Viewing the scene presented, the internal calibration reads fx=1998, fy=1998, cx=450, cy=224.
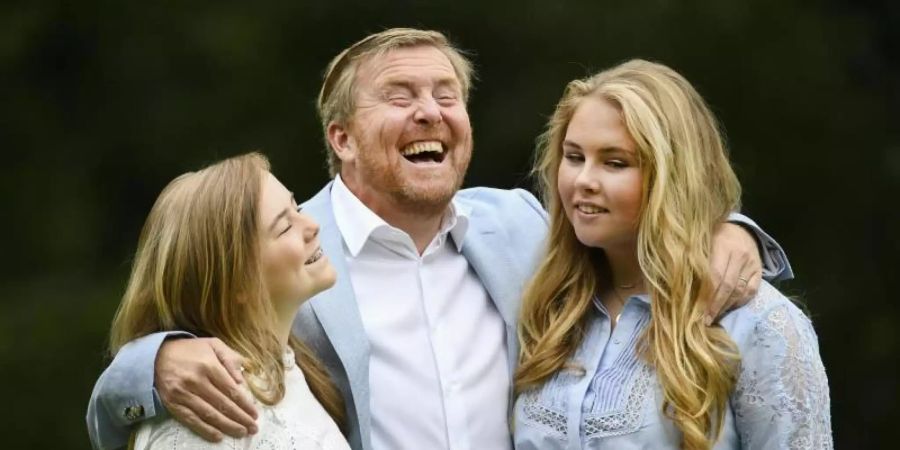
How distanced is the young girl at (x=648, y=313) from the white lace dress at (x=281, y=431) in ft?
1.78

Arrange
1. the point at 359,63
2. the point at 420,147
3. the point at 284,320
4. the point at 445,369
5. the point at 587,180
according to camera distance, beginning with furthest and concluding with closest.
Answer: the point at 359,63 → the point at 420,147 → the point at 445,369 → the point at 587,180 → the point at 284,320

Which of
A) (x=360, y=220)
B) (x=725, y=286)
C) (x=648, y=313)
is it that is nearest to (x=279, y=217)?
(x=360, y=220)

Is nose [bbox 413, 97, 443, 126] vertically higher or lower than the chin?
higher

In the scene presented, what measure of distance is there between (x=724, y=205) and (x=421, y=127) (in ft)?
2.57

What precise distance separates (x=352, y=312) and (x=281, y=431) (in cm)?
60

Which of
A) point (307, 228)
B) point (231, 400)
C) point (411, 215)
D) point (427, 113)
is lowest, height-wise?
point (231, 400)

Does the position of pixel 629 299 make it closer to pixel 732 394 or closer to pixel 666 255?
pixel 666 255

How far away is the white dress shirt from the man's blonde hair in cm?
25

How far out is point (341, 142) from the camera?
4.82 metres

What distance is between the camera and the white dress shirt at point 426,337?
4398 millimetres

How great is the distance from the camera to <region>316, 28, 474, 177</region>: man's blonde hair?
4734 millimetres

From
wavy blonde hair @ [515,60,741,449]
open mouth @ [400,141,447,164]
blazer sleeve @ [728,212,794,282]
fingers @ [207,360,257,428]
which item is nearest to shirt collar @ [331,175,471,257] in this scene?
open mouth @ [400,141,447,164]

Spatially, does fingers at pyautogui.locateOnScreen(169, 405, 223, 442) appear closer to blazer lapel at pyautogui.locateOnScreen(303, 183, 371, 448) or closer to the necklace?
blazer lapel at pyautogui.locateOnScreen(303, 183, 371, 448)

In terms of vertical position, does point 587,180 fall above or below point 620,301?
above
